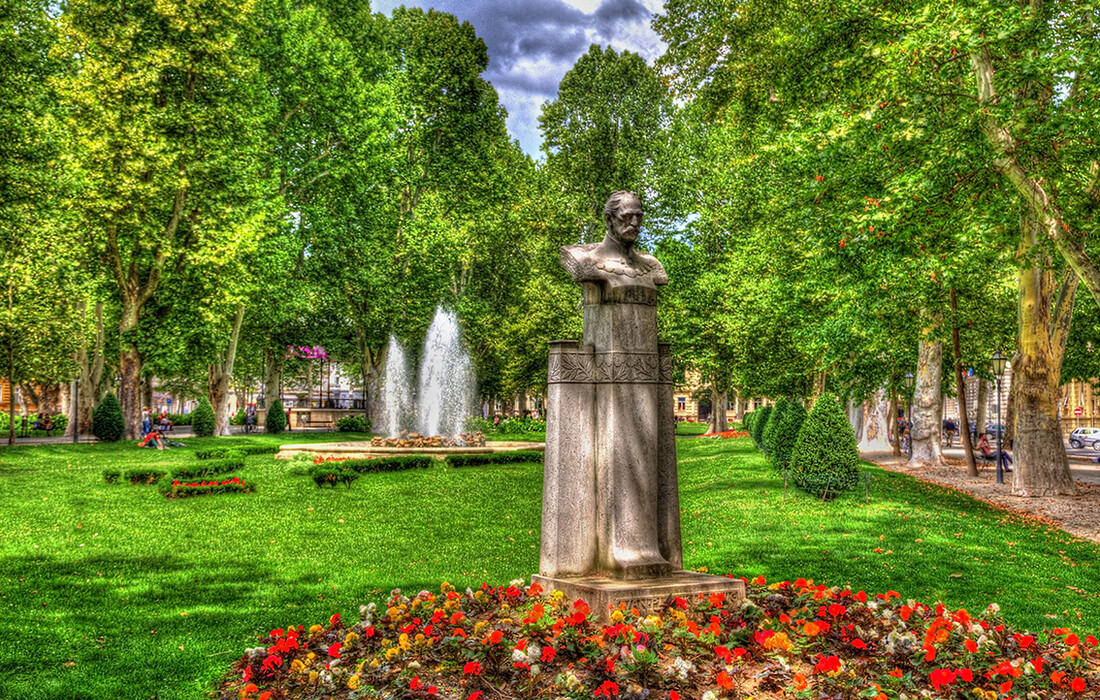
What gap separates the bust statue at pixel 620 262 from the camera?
21.0 ft

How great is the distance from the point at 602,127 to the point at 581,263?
4025cm

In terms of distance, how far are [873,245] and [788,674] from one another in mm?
10654

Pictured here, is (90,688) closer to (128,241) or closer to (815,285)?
(815,285)

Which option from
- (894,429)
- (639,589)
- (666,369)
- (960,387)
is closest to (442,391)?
(960,387)

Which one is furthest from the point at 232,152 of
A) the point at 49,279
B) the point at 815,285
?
the point at 815,285

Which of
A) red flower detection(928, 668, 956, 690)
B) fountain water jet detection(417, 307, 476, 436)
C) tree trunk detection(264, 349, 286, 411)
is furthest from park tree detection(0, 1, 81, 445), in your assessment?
red flower detection(928, 668, 956, 690)

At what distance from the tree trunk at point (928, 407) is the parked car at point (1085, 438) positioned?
67.8ft

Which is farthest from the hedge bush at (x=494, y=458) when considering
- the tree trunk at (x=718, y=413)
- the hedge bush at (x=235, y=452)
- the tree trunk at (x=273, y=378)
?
the tree trunk at (x=718, y=413)

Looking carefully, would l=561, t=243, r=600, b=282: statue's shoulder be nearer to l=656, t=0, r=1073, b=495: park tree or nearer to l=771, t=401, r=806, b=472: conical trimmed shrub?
l=656, t=0, r=1073, b=495: park tree

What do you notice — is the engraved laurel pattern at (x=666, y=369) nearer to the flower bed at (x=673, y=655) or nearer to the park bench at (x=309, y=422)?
the flower bed at (x=673, y=655)

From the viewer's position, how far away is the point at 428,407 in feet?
110

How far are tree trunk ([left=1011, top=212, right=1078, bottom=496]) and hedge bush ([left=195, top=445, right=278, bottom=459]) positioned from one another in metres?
19.0

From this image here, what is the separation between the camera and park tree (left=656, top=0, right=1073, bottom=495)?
39.6 feet

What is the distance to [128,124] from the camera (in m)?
27.4
